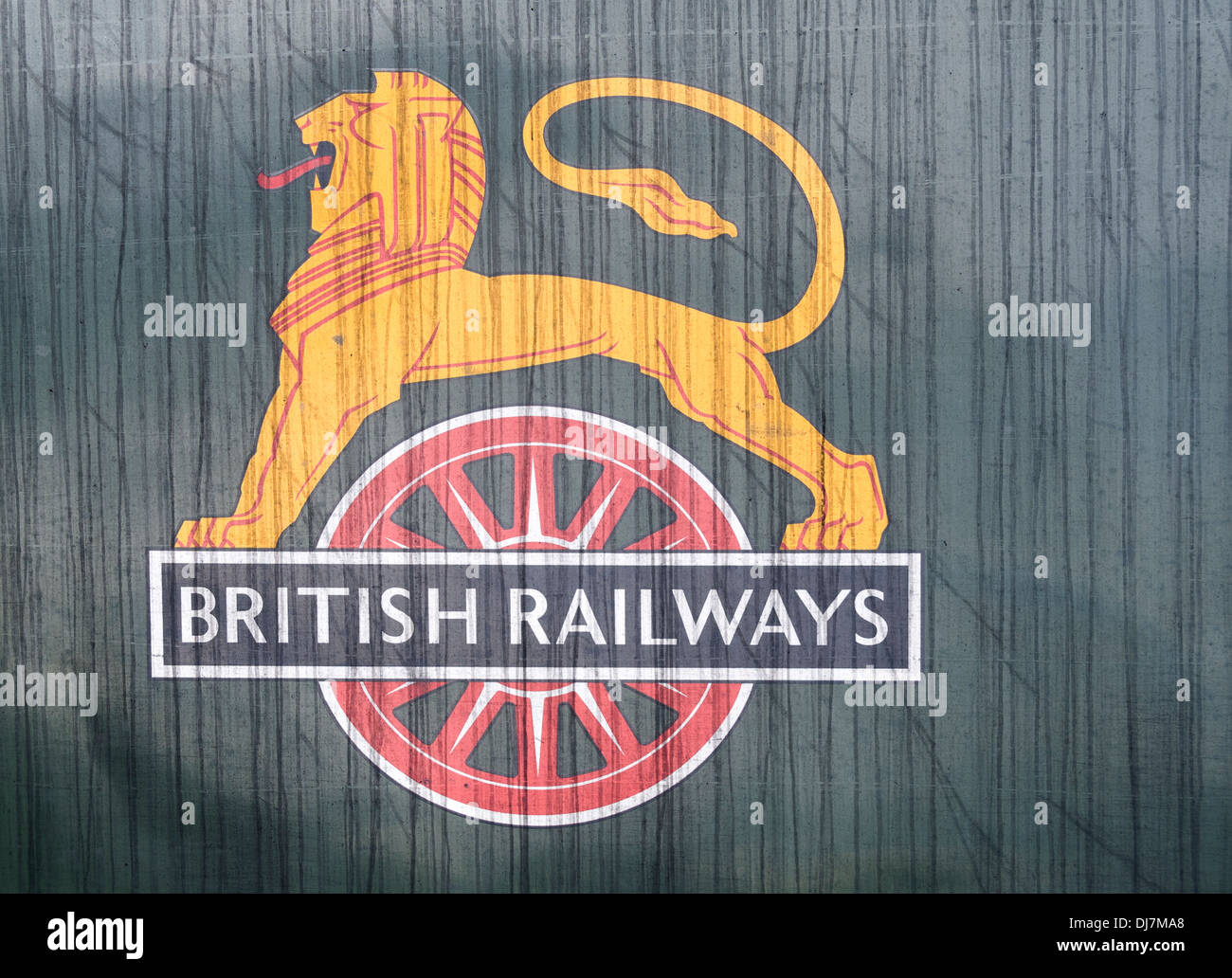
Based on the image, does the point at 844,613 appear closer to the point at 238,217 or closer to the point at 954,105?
the point at 954,105

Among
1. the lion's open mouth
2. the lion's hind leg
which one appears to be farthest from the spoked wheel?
the lion's open mouth

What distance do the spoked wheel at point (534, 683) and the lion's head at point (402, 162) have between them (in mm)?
615

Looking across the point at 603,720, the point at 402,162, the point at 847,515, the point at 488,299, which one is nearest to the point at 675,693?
the point at 603,720

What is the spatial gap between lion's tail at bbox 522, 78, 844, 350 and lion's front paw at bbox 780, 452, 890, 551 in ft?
1.43

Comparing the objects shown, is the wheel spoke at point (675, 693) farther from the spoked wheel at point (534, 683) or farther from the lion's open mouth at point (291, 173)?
the lion's open mouth at point (291, 173)

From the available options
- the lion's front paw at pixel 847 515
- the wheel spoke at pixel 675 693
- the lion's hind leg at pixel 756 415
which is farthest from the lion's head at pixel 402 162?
the wheel spoke at pixel 675 693

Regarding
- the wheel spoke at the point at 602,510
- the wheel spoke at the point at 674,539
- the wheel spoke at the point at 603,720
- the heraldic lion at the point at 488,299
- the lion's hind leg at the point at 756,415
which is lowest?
the wheel spoke at the point at 603,720

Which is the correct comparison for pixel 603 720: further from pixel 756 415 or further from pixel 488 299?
pixel 488 299

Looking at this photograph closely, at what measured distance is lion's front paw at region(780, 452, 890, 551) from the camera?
2645 mm

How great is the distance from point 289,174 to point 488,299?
0.73 metres

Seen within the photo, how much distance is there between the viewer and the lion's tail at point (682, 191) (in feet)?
8.56

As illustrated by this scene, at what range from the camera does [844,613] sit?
2.68m

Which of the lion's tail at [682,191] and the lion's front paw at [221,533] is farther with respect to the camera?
the lion's front paw at [221,533]

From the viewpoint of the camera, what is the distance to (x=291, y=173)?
8.72ft
